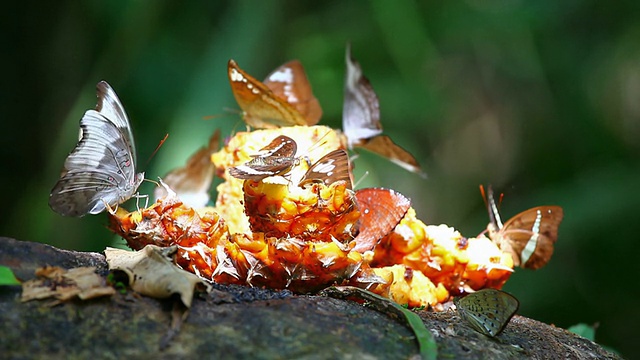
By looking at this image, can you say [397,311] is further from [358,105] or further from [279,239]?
[358,105]

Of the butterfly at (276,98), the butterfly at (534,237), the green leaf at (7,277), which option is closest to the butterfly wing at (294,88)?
the butterfly at (276,98)

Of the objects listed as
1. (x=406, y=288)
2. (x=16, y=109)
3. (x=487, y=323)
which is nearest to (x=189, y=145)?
(x=16, y=109)

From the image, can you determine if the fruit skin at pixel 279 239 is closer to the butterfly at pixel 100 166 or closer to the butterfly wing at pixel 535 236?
the butterfly at pixel 100 166

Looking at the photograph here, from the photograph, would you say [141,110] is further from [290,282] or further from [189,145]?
[290,282]

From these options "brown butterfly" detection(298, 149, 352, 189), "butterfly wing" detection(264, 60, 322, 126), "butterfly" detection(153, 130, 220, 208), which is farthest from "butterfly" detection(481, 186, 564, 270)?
"butterfly" detection(153, 130, 220, 208)

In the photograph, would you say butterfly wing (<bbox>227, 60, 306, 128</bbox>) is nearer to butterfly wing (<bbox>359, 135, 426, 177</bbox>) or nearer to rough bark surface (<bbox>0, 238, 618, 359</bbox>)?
butterfly wing (<bbox>359, 135, 426, 177</bbox>)

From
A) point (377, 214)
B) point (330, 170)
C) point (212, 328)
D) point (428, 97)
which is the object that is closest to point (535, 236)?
point (377, 214)
